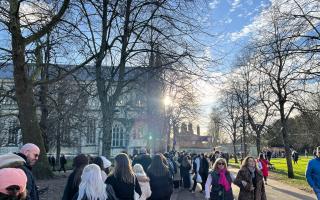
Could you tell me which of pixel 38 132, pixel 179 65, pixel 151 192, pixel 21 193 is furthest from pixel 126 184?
pixel 38 132

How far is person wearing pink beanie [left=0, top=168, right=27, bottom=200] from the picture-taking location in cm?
357

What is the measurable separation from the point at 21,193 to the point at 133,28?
12.1 meters

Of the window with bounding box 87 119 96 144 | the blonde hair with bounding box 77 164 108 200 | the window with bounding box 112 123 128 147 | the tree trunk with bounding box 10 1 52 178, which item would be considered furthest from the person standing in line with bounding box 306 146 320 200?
the window with bounding box 112 123 128 147

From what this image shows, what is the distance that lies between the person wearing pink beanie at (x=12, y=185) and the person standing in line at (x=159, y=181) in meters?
5.54

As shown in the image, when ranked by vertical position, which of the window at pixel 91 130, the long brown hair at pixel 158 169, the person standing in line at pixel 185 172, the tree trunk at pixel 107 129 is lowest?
the person standing in line at pixel 185 172

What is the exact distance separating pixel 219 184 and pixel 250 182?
70cm

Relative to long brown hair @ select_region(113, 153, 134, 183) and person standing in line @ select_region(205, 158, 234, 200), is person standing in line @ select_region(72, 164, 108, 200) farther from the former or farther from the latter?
person standing in line @ select_region(205, 158, 234, 200)

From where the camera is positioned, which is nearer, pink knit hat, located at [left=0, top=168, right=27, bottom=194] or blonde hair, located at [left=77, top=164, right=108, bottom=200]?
pink knit hat, located at [left=0, top=168, right=27, bottom=194]

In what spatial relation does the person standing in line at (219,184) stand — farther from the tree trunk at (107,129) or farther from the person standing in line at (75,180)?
the tree trunk at (107,129)

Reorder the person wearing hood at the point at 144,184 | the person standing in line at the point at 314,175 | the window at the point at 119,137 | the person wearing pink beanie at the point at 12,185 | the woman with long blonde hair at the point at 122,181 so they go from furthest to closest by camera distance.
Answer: the window at the point at 119,137, the person standing in line at the point at 314,175, the person wearing hood at the point at 144,184, the woman with long blonde hair at the point at 122,181, the person wearing pink beanie at the point at 12,185

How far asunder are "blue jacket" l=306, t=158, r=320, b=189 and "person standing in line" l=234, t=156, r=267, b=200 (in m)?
1.08

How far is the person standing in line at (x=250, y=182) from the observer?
30.1ft

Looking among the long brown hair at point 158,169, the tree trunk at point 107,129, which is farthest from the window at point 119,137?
the long brown hair at point 158,169

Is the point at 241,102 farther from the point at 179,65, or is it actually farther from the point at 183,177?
the point at 179,65
